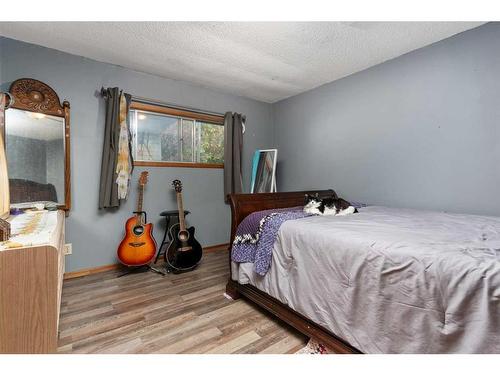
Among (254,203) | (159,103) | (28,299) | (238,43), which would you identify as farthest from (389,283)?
(159,103)

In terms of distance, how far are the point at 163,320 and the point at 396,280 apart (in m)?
1.48

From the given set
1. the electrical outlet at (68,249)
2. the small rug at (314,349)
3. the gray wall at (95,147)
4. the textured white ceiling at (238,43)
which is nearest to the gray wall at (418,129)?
the textured white ceiling at (238,43)

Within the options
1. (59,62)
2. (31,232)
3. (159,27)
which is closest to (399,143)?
(159,27)

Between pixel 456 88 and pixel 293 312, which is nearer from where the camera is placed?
pixel 293 312

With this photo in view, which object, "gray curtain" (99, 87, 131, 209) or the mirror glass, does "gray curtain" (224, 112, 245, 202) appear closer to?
"gray curtain" (99, 87, 131, 209)

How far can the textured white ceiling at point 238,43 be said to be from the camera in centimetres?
190

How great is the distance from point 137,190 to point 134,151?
1.51 ft

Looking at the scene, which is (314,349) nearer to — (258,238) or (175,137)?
(258,238)

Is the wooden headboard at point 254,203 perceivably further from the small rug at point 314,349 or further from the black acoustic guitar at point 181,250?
the small rug at point 314,349

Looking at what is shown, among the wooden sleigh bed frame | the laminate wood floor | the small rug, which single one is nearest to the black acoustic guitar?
the laminate wood floor

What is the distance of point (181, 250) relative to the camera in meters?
2.45
